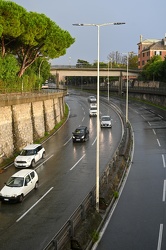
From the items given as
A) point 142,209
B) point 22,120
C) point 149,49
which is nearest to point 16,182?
point 142,209

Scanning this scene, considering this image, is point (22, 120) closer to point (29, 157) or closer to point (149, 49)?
point (29, 157)

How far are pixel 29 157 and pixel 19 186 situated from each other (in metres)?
8.15

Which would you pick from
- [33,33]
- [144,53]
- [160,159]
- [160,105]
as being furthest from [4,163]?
[144,53]

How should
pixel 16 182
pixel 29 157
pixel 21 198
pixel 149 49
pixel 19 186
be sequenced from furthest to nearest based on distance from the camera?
pixel 149 49 < pixel 29 157 < pixel 16 182 < pixel 19 186 < pixel 21 198

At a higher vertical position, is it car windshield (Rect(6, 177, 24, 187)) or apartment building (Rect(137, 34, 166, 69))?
apartment building (Rect(137, 34, 166, 69))

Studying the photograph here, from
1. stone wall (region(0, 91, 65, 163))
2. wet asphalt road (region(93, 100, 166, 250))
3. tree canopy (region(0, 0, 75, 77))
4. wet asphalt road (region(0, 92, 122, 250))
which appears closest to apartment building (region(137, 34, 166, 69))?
tree canopy (region(0, 0, 75, 77))

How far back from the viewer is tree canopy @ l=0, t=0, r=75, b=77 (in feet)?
133

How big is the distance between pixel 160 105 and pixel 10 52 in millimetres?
38269

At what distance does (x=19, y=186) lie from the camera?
21.8 m

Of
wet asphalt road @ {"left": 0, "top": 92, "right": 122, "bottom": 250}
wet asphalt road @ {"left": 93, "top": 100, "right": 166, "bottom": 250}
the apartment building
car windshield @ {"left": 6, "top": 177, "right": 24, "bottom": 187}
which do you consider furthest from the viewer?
the apartment building

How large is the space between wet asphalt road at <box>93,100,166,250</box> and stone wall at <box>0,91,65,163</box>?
12.1 m

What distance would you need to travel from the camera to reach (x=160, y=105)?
7681 centimetres

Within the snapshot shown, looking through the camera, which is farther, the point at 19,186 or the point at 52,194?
the point at 52,194

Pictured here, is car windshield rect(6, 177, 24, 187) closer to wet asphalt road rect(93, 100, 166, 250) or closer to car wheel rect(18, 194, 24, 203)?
car wheel rect(18, 194, 24, 203)
